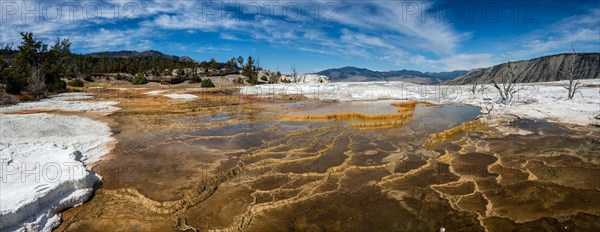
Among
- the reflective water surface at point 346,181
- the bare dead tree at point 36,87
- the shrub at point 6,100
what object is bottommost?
the reflective water surface at point 346,181

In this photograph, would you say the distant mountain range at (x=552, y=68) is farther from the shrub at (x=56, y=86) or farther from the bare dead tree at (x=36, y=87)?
the bare dead tree at (x=36, y=87)

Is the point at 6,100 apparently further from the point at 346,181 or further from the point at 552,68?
the point at 552,68

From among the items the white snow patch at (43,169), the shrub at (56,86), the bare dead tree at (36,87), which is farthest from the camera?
the shrub at (56,86)

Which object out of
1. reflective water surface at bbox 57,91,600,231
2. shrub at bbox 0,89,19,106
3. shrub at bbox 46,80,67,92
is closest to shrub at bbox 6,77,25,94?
shrub at bbox 0,89,19,106

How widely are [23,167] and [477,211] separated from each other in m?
8.72

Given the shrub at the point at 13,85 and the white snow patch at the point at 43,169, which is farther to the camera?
the shrub at the point at 13,85

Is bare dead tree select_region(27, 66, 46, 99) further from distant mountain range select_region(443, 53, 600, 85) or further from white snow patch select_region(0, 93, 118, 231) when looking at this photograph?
distant mountain range select_region(443, 53, 600, 85)

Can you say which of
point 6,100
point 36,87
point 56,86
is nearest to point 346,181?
point 6,100

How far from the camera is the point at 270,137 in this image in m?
11.1

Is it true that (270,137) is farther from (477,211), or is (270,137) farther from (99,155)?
(477,211)

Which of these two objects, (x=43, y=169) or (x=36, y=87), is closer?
(x=43, y=169)

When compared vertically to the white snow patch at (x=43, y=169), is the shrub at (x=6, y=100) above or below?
above

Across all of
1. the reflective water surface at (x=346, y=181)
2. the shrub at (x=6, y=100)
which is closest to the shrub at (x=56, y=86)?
the shrub at (x=6, y=100)

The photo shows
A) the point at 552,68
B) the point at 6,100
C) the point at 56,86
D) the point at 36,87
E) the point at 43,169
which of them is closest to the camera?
the point at 43,169
